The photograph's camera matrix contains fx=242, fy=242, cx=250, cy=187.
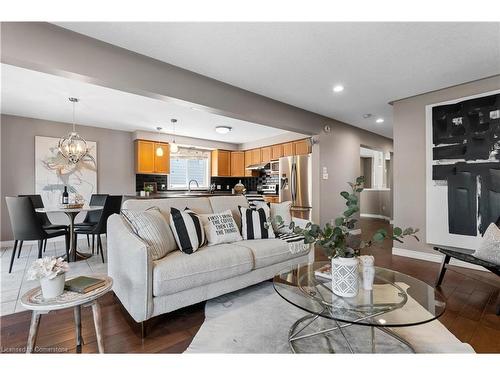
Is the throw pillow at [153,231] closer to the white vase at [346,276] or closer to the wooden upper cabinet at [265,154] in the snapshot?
the white vase at [346,276]

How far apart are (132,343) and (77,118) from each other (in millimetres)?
4525

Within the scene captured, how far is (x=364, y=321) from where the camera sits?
1.22 meters

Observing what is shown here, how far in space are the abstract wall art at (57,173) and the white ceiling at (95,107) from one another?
0.56m

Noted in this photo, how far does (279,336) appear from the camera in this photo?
5.51ft

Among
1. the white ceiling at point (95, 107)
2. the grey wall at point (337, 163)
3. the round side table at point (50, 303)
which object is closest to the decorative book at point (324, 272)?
the round side table at point (50, 303)

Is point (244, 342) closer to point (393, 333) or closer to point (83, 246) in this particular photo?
point (393, 333)

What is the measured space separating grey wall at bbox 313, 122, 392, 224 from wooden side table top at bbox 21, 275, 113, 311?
404cm

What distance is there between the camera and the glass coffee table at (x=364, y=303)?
1.24 metres

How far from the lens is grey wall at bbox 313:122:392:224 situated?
472 cm

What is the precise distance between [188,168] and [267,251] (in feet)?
16.1

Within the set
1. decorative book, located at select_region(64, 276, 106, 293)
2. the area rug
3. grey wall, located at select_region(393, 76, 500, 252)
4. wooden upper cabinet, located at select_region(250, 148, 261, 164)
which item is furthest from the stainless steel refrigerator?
decorative book, located at select_region(64, 276, 106, 293)

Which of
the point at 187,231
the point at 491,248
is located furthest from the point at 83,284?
the point at 491,248

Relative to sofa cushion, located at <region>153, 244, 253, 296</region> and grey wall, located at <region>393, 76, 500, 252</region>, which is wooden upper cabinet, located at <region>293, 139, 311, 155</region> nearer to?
grey wall, located at <region>393, 76, 500, 252</region>
